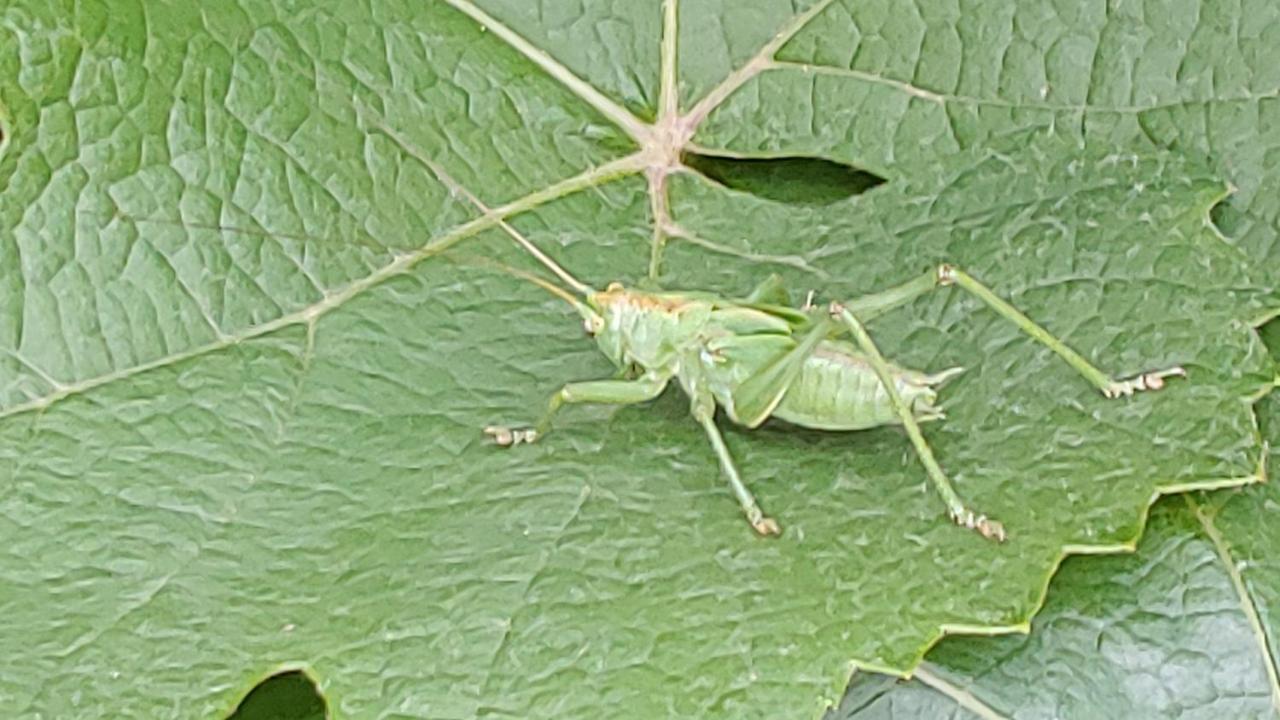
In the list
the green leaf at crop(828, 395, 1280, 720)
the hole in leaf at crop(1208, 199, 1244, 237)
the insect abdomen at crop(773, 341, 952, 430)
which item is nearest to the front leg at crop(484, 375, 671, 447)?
the insect abdomen at crop(773, 341, 952, 430)

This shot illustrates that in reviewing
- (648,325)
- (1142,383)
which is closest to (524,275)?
(648,325)

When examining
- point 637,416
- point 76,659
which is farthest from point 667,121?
point 76,659

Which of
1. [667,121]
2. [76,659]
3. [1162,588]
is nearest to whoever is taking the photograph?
[76,659]

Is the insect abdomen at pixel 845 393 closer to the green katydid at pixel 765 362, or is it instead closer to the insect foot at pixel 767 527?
the green katydid at pixel 765 362

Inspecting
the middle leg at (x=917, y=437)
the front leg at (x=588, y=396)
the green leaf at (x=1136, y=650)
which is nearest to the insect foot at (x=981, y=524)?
the middle leg at (x=917, y=437)

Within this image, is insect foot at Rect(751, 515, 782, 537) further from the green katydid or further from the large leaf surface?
the large leaf surface

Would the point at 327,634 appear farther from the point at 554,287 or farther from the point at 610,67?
the point at 610,67
